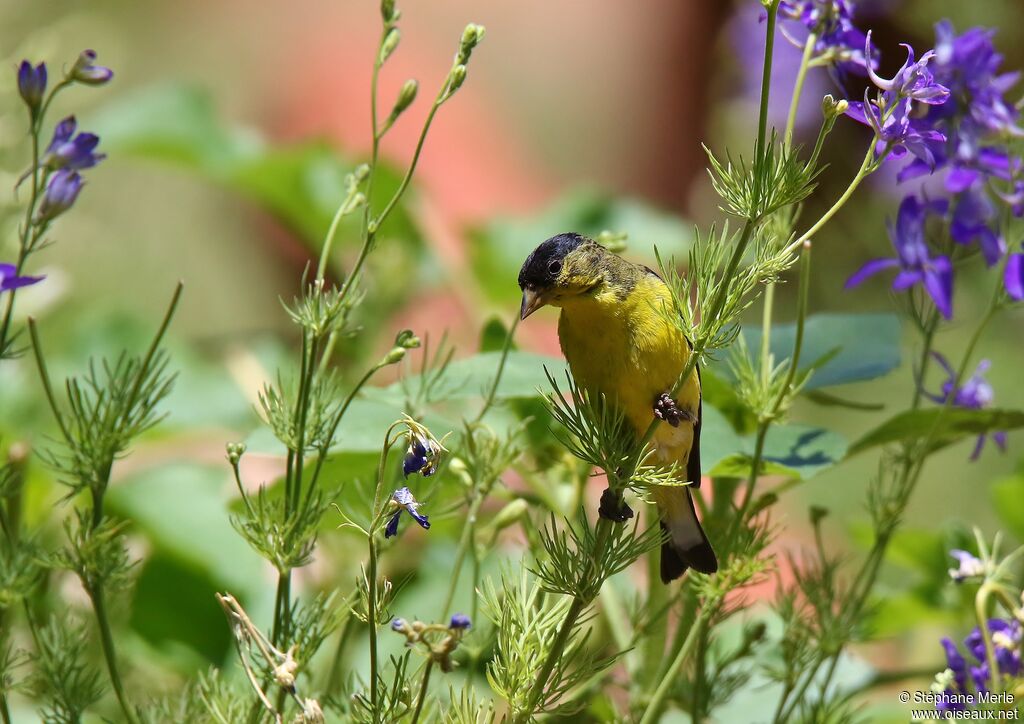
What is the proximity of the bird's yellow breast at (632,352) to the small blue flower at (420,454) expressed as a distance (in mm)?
245

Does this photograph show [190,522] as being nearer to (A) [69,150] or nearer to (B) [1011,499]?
(A) [69,150]

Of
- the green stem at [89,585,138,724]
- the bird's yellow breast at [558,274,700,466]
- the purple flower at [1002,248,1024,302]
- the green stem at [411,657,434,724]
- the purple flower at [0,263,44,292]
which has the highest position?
the purple flower at [1002,248,1024,302]

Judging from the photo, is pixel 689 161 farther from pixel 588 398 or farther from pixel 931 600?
pixel 588 398

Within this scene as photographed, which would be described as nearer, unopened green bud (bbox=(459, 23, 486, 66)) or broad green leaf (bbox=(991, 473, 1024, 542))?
unopened green bud (bbox=(459, 23, 486, 66))

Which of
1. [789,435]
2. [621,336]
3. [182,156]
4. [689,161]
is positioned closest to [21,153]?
[182,156]

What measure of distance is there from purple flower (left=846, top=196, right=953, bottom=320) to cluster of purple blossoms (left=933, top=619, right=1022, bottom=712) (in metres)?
0.25

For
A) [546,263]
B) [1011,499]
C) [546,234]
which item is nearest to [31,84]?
[546,263]

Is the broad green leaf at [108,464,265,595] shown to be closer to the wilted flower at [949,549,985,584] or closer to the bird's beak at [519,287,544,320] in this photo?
the bird's beak at [519,287,544,320]

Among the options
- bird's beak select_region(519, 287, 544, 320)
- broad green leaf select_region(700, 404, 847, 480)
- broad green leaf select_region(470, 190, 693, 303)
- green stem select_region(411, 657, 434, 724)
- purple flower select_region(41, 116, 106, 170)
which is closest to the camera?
green stem select_region(411, 657, 434, 724)

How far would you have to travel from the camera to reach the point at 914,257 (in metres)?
0.88

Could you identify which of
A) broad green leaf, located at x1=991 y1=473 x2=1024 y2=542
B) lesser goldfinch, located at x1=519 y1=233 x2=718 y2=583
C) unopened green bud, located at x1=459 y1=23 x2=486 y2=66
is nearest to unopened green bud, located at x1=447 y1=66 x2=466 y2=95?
unopened green bud, located at x1=459 y1=23 x2=486 y2=66

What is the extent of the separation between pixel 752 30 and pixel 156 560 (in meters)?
1.63

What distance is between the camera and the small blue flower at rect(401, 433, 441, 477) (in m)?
0.58

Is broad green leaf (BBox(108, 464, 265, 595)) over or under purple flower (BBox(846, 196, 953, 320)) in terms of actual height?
under
